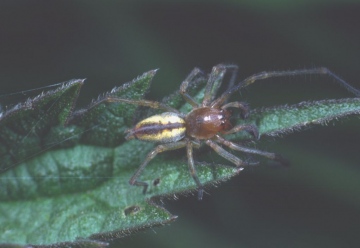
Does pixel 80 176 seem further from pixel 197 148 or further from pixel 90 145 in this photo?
pixel 197 148

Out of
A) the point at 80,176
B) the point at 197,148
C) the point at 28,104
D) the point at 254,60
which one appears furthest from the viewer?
the point at 254,60

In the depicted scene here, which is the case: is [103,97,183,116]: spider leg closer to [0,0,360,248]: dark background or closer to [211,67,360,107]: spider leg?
[211,67,360,107]: spider leg

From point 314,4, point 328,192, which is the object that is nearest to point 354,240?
point 328,192

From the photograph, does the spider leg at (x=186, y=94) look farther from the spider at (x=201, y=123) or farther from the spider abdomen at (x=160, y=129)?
the spider abdomen at (x=160, y=129)

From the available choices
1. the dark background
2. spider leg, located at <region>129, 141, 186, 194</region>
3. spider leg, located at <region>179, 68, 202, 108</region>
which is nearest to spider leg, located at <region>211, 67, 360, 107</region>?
the dark background

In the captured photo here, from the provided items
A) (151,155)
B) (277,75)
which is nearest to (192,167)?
(151,155)

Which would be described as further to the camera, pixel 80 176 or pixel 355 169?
pixel 355 169

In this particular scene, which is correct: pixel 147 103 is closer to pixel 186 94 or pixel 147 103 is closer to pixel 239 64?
pixel 186 94
